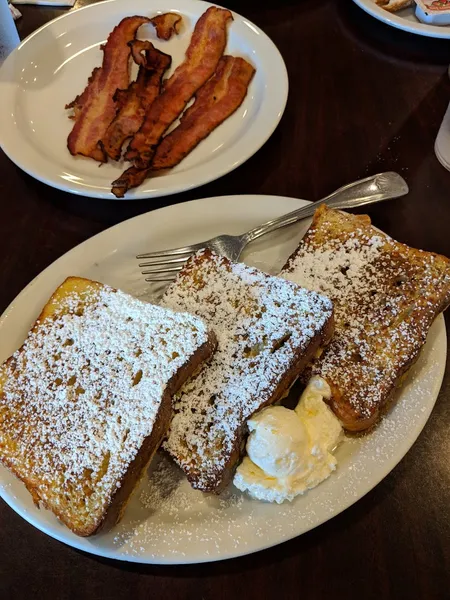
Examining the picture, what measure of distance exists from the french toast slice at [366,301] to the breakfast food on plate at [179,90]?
1.92ft

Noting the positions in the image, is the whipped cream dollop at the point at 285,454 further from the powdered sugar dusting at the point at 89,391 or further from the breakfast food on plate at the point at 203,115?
the breakfast food on plate at the point at 203,115

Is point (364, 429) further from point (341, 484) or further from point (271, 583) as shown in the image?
point (271, 583)

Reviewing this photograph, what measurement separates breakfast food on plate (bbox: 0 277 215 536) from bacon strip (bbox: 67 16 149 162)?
2.36 ft

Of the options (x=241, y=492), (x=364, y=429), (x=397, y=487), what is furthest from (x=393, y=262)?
(x=241, y=492)

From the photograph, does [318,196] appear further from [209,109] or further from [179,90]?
[179,90]

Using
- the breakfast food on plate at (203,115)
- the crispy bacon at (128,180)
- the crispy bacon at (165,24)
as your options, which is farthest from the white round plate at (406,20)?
the crispy bacon at (128,180)

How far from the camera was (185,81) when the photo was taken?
1.84 metres

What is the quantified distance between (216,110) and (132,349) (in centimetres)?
101

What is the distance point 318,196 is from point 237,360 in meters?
0.71

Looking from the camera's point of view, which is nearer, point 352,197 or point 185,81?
point 352,197

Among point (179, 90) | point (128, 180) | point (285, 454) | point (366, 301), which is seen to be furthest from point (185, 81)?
point (285, 454)

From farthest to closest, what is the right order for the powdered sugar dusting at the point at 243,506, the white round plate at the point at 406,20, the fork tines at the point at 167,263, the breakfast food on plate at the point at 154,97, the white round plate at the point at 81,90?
A: the white round plate at the point at 406,20 < the breakfast food on plate at the point at 154,97 < the white round plate at the point at 81,90 < the fork tines at the point at 167,263 < the powdered sugar dusting at the point at 243,506

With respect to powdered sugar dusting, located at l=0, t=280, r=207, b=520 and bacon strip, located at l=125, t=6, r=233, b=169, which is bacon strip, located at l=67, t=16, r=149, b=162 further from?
powdered sugar dusting, located at l=0, t=280, r=207, b=520

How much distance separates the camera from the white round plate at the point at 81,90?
5.03 ft
